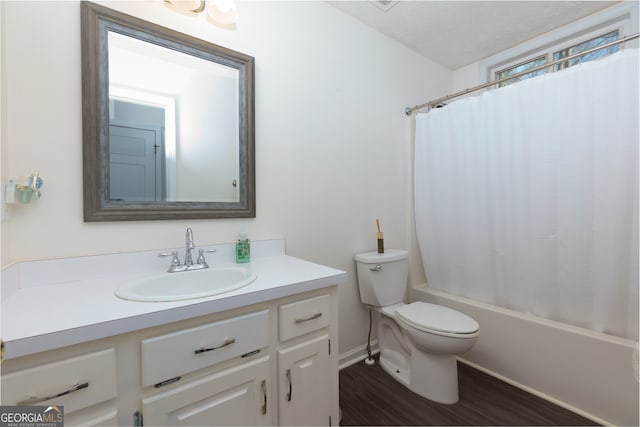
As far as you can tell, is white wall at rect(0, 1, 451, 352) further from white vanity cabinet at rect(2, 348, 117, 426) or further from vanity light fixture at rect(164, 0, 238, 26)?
white vanity cabinet at rect(2, 348, 117, 426)

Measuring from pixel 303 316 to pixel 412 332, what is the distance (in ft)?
2.58

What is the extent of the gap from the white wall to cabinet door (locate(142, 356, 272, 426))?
0.60 m

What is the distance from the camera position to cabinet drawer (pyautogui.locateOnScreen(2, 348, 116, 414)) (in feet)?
1.84

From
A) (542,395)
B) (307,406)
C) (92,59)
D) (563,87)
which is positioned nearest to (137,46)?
(92,59)

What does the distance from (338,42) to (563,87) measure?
1.24 m

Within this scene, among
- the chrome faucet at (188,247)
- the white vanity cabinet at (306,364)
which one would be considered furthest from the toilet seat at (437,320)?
the chrome faucet at (188,247)

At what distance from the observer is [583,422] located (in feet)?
4.23

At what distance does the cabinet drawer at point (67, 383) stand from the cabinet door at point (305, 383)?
48 centimetres

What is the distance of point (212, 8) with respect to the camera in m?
1.17

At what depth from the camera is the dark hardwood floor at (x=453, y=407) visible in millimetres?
1305

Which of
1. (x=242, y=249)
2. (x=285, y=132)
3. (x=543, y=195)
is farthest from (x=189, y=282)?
(x=543, y=195)

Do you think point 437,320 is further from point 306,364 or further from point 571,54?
point 571,54

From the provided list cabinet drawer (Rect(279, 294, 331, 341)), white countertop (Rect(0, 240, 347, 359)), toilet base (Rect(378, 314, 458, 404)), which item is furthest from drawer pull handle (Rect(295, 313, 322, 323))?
toilet base (Rect(378, 314, 458, 404))

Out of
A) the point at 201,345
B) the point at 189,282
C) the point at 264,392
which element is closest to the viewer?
the point at 201,345
